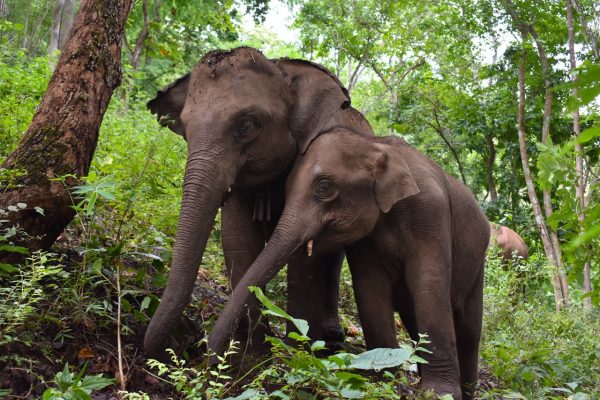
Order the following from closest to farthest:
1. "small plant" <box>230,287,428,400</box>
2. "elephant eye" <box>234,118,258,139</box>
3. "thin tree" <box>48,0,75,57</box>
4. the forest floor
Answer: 1. "small plant" <box>230,287,428,400</box>
2. the forest floor
3. "elephant eye" <box>234,118,258,139</box>
4. "thin tree" <box>48,0,75,57</box>

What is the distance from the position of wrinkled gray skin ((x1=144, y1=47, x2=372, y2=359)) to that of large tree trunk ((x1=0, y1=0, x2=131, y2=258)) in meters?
0.55

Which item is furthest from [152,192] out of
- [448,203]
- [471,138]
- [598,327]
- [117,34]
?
[471,138]

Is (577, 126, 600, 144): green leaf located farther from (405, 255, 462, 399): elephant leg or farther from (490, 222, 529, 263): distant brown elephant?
(490, 222, 529, 263): distant brown elephant

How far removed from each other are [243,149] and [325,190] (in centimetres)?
65

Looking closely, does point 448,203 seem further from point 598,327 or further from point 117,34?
point 598,327

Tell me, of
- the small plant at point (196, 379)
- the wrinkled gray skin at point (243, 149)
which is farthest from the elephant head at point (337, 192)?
the small plant at point (196, 379)

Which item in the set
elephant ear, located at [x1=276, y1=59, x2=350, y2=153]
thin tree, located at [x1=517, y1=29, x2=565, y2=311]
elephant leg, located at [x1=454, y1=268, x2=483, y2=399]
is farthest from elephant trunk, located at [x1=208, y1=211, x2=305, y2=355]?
thin tree, located at [x1=517, y1=29, x2=565, y2=311]

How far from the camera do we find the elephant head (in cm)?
503

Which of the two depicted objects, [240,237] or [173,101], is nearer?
[240,237]

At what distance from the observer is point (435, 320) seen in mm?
5082

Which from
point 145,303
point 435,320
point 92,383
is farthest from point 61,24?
point 92,383

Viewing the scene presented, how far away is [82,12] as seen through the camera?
5480 mm

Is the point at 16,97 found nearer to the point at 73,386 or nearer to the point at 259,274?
the point at 259,274

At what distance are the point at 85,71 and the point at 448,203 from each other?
288cm
